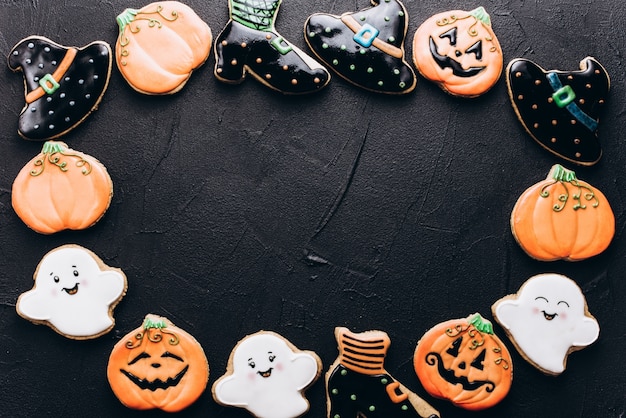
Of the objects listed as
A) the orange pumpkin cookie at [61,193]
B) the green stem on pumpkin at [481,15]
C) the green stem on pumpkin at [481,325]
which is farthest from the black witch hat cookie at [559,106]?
the orange pumpkin cookie at [61,193]

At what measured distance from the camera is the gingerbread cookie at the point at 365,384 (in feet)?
6.61

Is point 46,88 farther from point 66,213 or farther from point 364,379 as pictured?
point 364,379

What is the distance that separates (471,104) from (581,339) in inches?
31.3

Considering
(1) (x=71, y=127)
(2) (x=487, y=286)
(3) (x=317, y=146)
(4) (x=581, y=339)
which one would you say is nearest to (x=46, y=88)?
(1) (x=71, y=127)

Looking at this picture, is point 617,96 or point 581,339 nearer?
point 581,339

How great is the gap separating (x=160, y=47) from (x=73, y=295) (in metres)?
0.80

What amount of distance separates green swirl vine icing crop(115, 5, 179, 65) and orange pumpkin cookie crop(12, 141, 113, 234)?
36 cm

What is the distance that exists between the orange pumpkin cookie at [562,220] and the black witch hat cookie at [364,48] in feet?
1.70

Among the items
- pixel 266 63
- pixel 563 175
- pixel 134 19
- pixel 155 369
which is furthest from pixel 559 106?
pixel 155 369

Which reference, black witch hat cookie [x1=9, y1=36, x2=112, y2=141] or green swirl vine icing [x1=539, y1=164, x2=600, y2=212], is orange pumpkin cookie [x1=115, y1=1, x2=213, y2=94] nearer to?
black witch hat cookie [x1=9, y1=36, x2=112, y2=141]

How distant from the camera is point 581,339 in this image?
2.06m

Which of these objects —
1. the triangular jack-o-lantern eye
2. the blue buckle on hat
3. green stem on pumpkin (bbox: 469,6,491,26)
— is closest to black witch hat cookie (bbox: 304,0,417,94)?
the blue buckle on hat

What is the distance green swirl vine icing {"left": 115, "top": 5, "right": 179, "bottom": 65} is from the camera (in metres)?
2.12

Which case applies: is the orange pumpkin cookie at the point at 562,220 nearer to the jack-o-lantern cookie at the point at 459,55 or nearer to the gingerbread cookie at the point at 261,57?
the jack-o-lantern cookie at the point at 459,55
